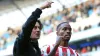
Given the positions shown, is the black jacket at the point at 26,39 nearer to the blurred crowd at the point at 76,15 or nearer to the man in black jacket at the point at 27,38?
the man in black jacket at the point at 27,38

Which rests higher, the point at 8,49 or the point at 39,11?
the point at 8,49

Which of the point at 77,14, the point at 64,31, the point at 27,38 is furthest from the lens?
the point at 77,14

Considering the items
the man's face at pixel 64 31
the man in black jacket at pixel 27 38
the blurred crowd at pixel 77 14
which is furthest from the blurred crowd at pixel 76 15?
the man in black jacket at pixel 27 38

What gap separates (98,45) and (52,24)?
9.80ft

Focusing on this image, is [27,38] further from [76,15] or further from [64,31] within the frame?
[76,15]

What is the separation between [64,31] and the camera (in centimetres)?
257

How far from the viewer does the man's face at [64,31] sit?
2.54m

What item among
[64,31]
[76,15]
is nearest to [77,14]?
[76,15]

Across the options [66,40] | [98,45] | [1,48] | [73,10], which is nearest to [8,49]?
[1,48]

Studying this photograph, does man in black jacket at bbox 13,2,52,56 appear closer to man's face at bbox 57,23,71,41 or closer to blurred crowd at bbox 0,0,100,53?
man's face at bbox 57,23,71,41

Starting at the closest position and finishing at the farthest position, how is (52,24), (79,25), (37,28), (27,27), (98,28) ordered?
(27,27) → (37,28) → (98,28) → (79,25) → (52,24)

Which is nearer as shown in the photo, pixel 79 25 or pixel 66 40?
pixel 66 40

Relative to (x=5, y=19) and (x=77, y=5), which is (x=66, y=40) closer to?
(x=77, y=5)

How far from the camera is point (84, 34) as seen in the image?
13.6 metres
